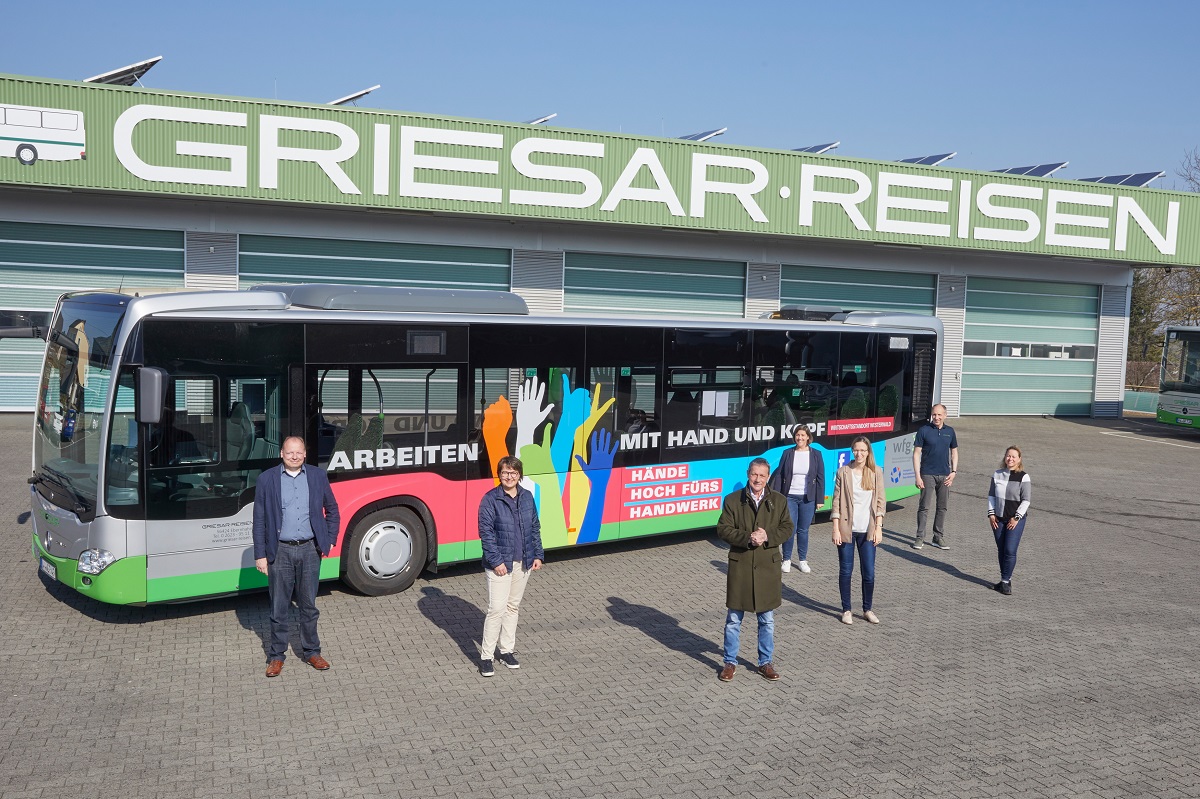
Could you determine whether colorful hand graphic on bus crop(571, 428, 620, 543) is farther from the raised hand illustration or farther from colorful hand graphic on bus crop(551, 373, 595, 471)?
the raised hand illustration

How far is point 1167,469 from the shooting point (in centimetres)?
2188

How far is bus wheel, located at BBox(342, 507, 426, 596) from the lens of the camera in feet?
31.5

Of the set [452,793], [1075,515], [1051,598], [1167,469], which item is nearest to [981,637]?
[1051,598]

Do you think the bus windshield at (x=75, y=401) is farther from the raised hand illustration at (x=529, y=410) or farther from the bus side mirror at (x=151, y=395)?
the raised hand illustration at (x=529, y=410)

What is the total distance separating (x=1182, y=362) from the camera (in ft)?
91.4

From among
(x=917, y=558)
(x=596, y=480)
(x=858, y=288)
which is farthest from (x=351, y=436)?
(x=858, y=288)

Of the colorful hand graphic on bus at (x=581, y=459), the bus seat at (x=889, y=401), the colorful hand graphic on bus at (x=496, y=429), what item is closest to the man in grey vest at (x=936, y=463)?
the bus seat at (x=889, y=401)

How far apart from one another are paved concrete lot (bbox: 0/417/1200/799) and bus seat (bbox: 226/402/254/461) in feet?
4.83

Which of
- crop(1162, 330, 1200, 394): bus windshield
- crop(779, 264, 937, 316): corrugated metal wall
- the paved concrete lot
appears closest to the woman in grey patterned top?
the paved concrete lot

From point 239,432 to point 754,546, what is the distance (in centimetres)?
440

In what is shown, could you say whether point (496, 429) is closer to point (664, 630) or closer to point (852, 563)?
point (664, 630)

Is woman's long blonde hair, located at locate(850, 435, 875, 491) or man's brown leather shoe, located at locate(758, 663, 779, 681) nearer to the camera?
man's brown leather shoe, located at locate(758, 663, 779, 681)

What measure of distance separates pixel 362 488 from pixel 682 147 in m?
17.1

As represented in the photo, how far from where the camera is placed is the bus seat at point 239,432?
8617 mm
